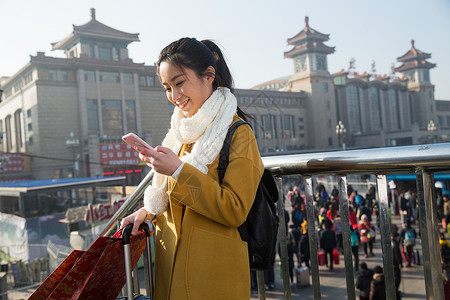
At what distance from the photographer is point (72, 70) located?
27.2m

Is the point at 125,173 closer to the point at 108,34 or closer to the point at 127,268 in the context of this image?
the point at 108,34

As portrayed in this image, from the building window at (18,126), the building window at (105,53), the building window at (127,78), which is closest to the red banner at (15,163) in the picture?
the building window at (18,126)

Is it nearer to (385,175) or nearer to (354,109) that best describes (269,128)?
A: (354,109)

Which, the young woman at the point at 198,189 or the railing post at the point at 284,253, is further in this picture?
the railing post at the point at 284,253

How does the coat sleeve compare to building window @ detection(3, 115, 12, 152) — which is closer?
the coat sleeve

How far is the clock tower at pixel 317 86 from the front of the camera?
4394cm

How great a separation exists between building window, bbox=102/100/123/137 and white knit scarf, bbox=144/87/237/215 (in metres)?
28.1

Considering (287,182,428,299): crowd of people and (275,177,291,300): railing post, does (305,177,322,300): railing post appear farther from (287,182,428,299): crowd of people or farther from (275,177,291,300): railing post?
(287,182,428,299): crowd of people

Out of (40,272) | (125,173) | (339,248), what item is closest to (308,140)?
(125,173)

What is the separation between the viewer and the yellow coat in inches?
42.2

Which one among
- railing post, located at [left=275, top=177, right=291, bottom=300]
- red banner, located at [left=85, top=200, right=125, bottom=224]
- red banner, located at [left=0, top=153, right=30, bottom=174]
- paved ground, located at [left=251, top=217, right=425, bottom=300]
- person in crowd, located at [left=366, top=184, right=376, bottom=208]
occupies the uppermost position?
red banner, located at [left=0, top=153, right=30, bottom=174]

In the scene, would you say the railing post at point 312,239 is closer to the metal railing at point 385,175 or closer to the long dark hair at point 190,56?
the metal railing at point 385,175

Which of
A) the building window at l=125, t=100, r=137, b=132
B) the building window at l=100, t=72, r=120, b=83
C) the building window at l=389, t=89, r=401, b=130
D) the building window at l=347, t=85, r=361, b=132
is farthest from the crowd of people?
the building window at l=389, t=89, r=401, b=130

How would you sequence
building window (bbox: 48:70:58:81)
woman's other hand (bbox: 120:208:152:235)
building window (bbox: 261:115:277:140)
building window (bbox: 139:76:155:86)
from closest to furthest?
1. woman's other hand (bbox: 120:208:152:235)
2. building window (bbox: 48:70:58:81)
3. building window (bbox: 139:76:155:86)
4. building window (bbox: 261:115:277:140)
